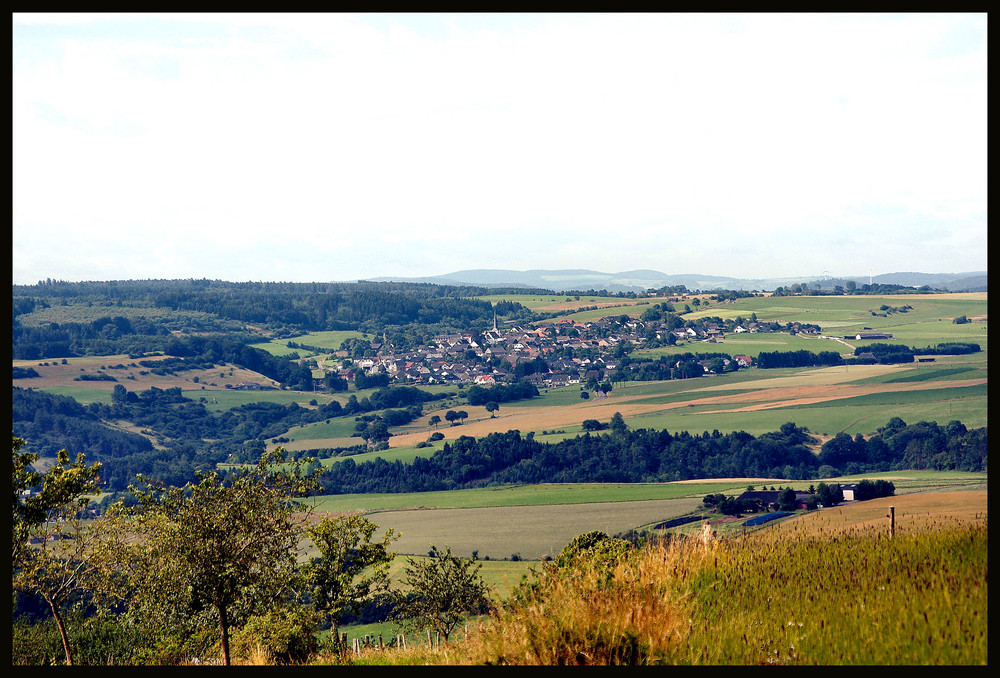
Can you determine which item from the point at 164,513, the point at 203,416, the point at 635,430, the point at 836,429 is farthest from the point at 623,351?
the point at 164,513

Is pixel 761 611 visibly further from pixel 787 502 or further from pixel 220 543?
pixel 787 502

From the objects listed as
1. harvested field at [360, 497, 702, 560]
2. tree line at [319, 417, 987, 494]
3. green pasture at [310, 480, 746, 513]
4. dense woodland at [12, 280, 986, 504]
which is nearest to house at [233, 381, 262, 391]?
dense woodland at [12, 280, 986, 504]

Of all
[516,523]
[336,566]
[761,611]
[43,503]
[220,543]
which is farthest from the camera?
[516,523]

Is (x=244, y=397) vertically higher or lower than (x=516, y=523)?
higher

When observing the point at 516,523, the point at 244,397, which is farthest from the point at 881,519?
the point at 244,397

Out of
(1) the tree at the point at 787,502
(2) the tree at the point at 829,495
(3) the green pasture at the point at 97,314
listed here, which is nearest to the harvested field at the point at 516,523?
(1) the tree at the point at 787,502

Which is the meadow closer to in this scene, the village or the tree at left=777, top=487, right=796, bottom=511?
the tree at left=777, top=487, right=796, bottom=511

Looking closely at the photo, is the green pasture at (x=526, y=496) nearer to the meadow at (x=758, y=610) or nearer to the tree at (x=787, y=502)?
the tree at (x=787, y=502)
